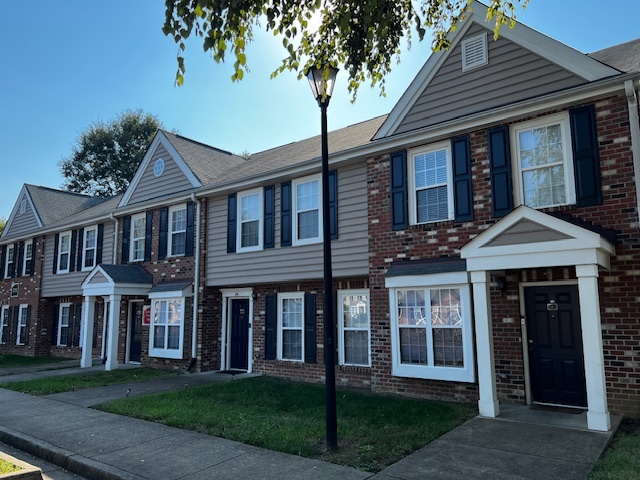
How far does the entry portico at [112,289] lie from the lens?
14602 millimetres

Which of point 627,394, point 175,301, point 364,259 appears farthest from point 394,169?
point 175,301

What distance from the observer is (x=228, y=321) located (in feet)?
45.4

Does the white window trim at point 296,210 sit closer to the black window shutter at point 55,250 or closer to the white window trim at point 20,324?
the black window shutter at point 55,250

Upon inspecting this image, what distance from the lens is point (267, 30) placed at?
18.0 ft

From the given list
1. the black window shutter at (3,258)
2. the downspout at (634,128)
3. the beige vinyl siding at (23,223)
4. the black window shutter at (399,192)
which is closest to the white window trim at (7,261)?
the black window shutter at (3,258)

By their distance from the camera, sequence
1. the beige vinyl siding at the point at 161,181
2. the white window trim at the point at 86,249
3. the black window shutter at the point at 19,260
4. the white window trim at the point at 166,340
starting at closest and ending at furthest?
the white window trim at the point at 166,340, the beige vinyl siding at the point at 161,181, the white window trim at the point at 86,249, the black window shutter at the point at 19,260

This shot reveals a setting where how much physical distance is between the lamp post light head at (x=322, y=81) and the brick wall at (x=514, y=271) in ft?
12.3

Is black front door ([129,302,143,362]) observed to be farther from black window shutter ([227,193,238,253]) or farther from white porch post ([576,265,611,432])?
white porch post ([576,265,611,432])

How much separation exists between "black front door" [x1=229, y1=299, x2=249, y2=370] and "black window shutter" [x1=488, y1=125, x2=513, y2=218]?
7811 millimetres

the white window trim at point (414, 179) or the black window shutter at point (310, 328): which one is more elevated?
the white window trim at point (414, 179)

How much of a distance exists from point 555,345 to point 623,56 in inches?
220

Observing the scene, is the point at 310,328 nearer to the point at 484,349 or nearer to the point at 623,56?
the point at 484,349

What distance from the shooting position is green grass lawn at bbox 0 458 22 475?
5.02 metres

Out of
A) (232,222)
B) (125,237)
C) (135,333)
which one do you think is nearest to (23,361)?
(135,333)
